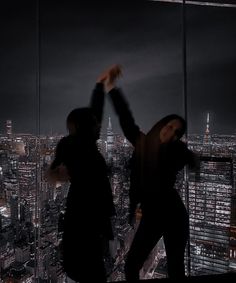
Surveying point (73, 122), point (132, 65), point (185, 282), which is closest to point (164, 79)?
point (132, 65)

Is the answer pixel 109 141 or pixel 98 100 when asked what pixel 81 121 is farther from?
pixel 109 141

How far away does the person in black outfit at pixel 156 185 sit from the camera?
5.24 feet

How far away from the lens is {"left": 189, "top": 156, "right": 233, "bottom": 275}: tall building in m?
2.05

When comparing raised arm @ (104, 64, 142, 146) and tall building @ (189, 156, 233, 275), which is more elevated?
raised arm @ (104, 64, 142, 146)

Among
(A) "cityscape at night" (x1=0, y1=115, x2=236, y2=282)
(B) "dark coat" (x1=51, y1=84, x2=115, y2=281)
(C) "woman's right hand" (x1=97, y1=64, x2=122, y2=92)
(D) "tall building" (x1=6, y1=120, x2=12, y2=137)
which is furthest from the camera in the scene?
(D) "tall building" (x1=6, y1=120, x2=12, y2=137)

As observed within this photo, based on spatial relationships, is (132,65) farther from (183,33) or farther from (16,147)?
(16,147)

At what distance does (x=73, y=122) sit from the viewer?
59.2 inches

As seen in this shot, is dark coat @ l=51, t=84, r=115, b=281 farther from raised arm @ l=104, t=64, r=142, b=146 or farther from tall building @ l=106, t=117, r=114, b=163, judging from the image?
tall building @ l=106, t=117, r=114, b=163

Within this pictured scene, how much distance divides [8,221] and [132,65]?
1.26 meters

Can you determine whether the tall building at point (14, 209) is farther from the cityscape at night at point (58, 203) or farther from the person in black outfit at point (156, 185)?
the person in black outfit at point (156, 185)

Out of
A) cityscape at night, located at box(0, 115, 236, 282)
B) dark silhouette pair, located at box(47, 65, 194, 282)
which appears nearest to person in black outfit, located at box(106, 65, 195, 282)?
dark silhouette pair, located at box(47, 65, 194, 282)

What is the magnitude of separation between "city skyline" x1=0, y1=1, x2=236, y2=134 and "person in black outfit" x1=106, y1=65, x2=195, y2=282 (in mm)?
274

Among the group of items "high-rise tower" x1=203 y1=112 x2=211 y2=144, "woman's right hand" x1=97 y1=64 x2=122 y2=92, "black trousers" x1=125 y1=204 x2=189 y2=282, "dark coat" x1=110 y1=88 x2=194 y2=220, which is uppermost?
"woman's right hand" x1=97 y1=64 x2=122 y2=92

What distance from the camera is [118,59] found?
215 cm
